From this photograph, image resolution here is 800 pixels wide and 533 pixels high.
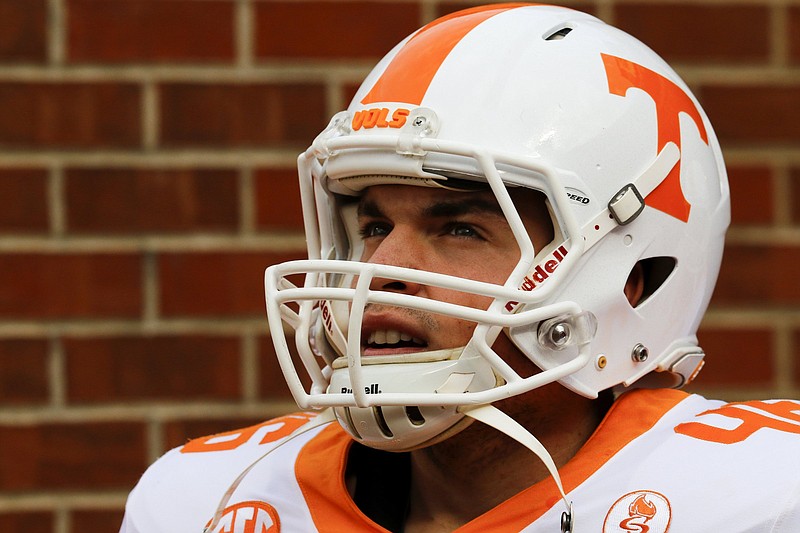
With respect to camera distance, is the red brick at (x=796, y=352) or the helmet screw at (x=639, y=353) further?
the red brick at (x=796, y=352)

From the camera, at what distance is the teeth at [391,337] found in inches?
65.5

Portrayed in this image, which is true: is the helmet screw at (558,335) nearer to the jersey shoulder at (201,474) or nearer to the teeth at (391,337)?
the teeth at (391,337)

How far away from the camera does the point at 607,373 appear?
5.59ft

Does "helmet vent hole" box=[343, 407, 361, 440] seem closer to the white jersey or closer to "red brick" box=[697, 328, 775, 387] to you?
the white jersey

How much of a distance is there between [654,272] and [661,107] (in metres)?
0.22

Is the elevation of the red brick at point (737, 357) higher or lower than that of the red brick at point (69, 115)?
lower

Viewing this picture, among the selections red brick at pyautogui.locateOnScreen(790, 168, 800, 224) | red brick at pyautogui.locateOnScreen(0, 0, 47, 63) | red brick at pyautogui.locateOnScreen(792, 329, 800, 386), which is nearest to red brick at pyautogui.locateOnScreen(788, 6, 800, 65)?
red brick at pyautogui.locateOnScreen(790, 168, 800, 224)

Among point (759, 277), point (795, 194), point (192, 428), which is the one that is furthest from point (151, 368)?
point (795, 194)

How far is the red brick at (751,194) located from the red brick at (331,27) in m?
0.70

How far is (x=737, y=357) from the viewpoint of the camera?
2.60m

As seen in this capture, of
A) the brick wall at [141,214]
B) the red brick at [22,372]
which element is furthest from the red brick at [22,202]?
the red brick at [22,372]

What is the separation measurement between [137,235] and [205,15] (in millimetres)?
441

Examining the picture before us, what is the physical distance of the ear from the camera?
1.77 metres

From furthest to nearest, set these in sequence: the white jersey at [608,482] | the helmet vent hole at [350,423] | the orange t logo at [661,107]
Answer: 1. the orange t logo at [661,107]
2. the helmet vent hole at [350,423]
3. the white jersey at [608,482]
